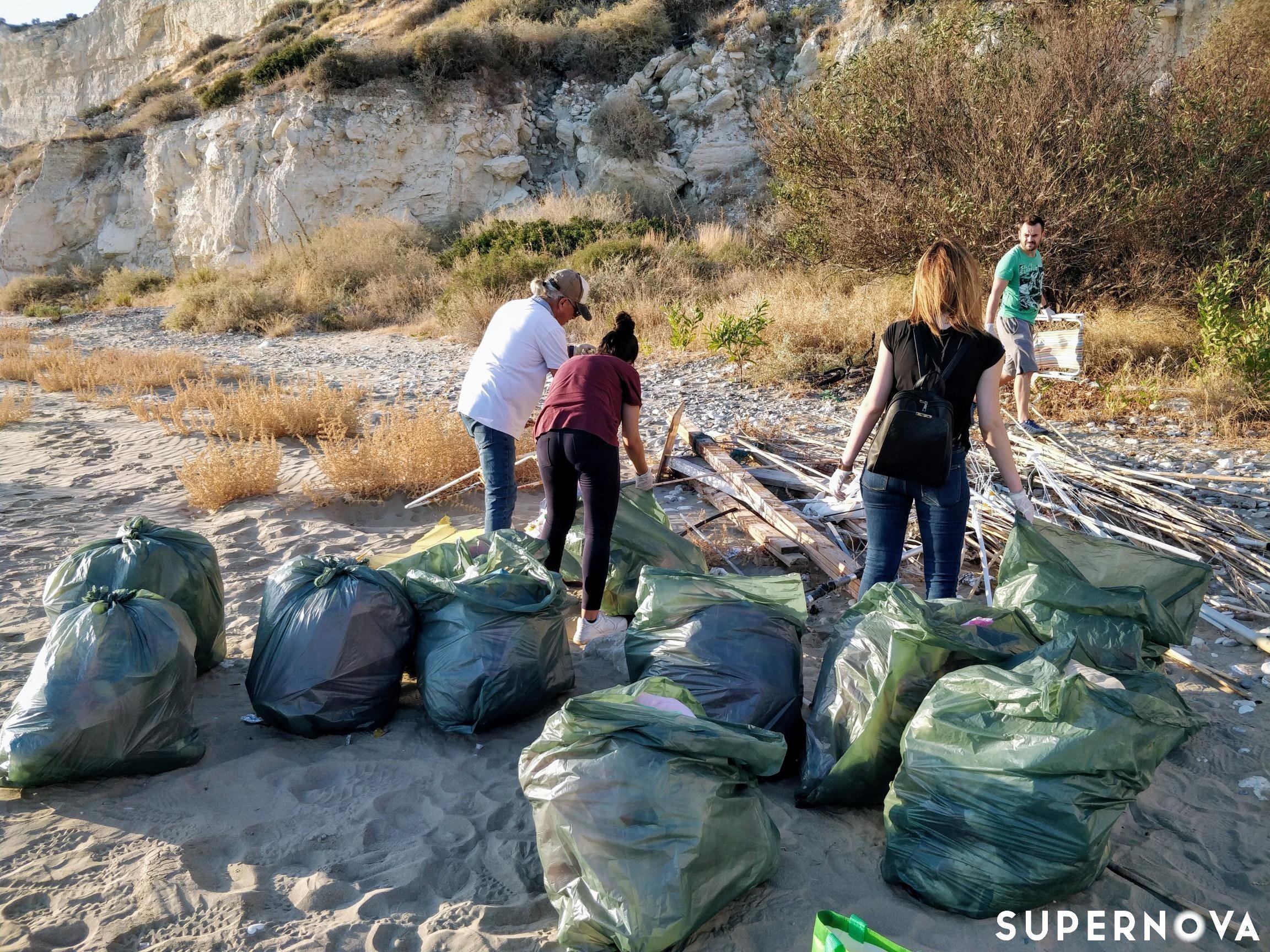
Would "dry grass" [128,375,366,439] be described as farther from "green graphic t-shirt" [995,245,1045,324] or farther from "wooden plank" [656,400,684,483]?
"green graphic t-shirt" [995,245,1045,324]

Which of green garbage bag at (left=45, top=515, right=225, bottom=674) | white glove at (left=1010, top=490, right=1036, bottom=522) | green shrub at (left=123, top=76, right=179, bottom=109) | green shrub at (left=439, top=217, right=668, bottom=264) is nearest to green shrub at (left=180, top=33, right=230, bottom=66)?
green shrub at (left=123, top=76, right=179, bottom=109)

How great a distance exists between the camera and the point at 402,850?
7.63ft

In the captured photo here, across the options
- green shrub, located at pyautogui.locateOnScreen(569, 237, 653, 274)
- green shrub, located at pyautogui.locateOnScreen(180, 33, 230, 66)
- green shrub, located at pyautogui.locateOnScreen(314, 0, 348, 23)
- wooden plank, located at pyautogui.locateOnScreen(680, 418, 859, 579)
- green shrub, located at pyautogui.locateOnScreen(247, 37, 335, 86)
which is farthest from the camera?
green shrub, located at pyautogui.locateOnScreen(180, 33, 230, 66)

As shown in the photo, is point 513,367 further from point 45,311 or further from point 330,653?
point 45,311

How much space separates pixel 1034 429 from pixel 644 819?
208 inches

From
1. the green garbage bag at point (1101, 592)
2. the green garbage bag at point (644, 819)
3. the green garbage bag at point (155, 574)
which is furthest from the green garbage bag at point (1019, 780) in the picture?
the green garbage bag at point (155, 574)

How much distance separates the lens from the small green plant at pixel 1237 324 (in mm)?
6102

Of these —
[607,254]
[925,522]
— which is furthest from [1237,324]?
[607,254]

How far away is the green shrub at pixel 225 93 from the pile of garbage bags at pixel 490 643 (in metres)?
23.5

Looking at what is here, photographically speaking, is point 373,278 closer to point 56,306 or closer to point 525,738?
point 56,306

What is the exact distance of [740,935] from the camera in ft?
6.47

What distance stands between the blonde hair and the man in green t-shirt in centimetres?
365

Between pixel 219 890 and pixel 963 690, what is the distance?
1985mm

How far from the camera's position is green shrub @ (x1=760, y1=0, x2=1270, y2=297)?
331 inches
